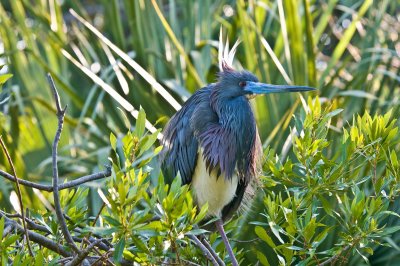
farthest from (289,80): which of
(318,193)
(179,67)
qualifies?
(318,193)

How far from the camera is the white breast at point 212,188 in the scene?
10.8ft

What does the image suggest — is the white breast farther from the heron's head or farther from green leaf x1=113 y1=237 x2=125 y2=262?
green leaf x1=113 y1=237 x2=125 y2=262

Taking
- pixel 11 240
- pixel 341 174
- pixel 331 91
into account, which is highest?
pixel 11 240

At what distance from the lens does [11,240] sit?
2135 mm

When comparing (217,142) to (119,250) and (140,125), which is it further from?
(119,250)

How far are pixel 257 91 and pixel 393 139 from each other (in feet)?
2.45

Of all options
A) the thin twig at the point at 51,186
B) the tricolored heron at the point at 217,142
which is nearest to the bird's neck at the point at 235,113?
the tricolored heron at the point at 217,142

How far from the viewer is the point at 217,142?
11.0 ft

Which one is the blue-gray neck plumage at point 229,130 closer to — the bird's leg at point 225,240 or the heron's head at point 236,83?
the heron's head at point 236,83

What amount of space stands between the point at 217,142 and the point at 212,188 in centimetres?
19

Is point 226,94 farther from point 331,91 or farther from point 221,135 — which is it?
point 331,91

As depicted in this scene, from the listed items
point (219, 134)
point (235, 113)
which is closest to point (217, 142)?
point (219, 134)

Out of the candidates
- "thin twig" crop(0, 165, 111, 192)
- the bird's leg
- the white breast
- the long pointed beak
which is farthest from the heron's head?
"thin twig" crop(0, 165, 111, 192)

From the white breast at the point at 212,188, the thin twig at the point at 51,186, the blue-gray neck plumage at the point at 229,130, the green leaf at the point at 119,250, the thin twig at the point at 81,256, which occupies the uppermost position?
the thin twig at the point at 51,186
